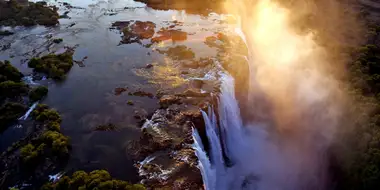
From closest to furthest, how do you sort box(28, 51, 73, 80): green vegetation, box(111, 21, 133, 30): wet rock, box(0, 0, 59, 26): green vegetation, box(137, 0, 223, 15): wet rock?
box(28, 51, 73, 80): green vegetation → box(111, 21, 133, 30): wet rock → box(0, 0, 59, 26): green vegetation → box(137, 0, 223, 15): wet rock

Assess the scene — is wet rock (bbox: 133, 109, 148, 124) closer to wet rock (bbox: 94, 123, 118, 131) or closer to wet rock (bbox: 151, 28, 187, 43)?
wet rock (bbox: 94, 123, 118, 131)

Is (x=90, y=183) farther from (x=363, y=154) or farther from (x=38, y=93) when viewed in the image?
(x=363, y=154)

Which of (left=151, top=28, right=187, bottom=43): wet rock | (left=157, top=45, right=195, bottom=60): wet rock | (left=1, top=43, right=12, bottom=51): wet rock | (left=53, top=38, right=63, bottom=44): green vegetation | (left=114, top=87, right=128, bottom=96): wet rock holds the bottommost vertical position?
(left=114, top=87, right=128, bottom=96): wet rock

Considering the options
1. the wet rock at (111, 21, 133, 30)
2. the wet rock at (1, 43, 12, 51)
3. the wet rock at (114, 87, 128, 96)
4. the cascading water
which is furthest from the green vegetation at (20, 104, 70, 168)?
the wet rock at (111, 21, 133, 30)

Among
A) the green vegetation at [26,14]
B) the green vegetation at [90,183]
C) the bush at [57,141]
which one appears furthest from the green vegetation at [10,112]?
the green vegetation at [26,14]

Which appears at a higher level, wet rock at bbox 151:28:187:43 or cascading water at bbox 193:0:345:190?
wet rock at bbox 151:28:187:43

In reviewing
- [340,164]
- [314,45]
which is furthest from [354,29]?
[340,164]

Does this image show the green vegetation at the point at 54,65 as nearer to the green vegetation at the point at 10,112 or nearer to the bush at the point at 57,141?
the green vegetation at the point at 10,112
